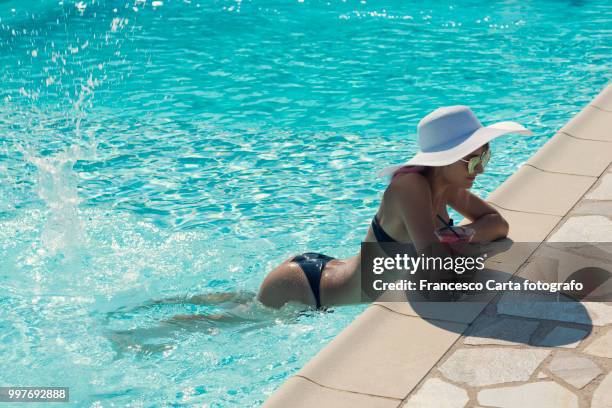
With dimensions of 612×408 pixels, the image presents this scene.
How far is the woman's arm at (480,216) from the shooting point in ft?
15.2

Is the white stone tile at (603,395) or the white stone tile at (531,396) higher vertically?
the white stone tile at (603,395)

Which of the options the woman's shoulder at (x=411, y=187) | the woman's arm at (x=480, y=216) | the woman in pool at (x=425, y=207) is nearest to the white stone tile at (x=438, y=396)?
the woman in pool at (x=425, y=207)

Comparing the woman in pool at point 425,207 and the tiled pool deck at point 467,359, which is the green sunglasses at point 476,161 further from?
the tiled pool deck at point 467,359

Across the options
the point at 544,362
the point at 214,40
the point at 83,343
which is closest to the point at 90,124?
the point at 214,40

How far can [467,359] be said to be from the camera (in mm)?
3637

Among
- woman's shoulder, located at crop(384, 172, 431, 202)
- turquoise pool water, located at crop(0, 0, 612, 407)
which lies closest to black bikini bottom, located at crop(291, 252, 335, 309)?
turquoise pool water, located at crop(0, 0, 612, 407)

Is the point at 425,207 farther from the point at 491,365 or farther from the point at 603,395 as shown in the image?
the point at 603,395

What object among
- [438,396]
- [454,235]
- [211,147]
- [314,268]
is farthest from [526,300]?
[211,147]

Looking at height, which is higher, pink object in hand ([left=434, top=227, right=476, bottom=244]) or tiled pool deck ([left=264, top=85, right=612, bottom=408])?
pink object in hand ([left=434, top=227, right=476, bottom=244])

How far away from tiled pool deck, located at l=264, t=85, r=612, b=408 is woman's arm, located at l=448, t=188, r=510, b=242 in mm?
128

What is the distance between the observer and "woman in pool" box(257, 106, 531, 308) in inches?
160

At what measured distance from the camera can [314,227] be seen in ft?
21.5

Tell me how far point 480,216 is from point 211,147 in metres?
3.85

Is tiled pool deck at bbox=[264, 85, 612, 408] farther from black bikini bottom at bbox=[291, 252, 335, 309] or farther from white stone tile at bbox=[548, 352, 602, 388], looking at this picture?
black bikini bottom at bbox=[291, 252, 335, 309]
